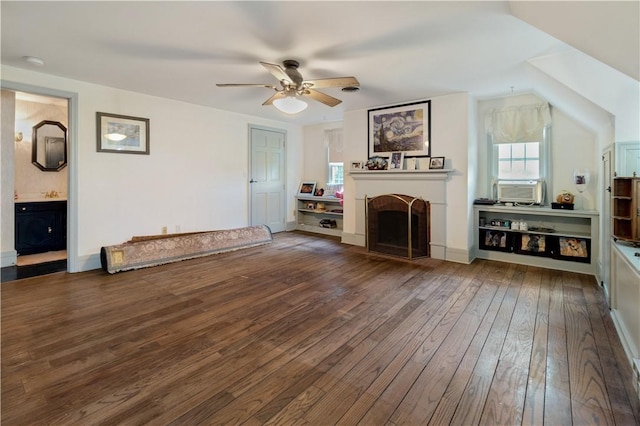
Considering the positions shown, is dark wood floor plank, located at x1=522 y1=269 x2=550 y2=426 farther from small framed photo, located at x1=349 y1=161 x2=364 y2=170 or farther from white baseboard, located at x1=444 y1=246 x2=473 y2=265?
small framed photo, located at x1=349 y1=161 x2=364 y2=170

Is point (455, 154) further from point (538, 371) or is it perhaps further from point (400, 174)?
point (538, 371)

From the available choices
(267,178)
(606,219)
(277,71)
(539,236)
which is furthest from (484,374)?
(267,178)

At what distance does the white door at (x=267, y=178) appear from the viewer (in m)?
6.23

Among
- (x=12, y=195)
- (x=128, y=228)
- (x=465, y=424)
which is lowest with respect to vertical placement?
(x=465, y=424)

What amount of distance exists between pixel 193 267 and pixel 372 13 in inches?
142


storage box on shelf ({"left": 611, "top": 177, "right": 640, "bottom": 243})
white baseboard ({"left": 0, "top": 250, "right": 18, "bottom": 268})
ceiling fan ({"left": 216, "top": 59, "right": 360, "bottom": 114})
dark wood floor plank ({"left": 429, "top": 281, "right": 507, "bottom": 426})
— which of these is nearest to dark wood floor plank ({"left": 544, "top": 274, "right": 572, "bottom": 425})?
dark wood floor plank ({"left": 429, "top": 281, "right": 507, "bottom": 426})

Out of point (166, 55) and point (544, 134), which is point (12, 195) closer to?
point (166, 55)

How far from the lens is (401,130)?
4977 mm

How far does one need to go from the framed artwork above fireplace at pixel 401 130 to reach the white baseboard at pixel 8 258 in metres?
5.53

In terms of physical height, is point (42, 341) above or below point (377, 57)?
below

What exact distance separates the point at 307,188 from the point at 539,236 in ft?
14.6

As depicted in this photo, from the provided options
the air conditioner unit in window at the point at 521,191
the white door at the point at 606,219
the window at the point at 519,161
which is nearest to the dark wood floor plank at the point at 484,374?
the white door at the point at 606,219

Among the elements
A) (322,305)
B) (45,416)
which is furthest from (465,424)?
(45,416)

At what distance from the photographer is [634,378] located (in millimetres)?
1793
